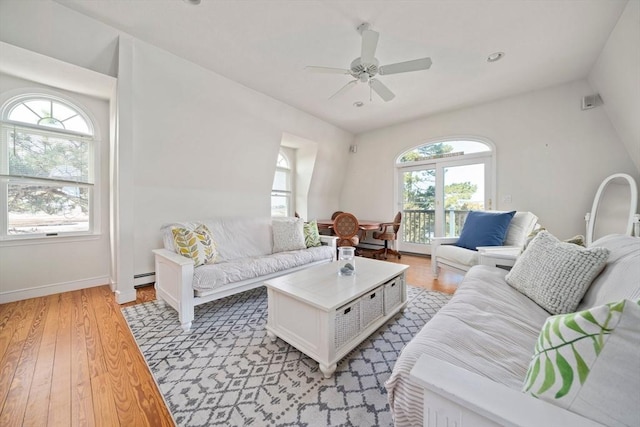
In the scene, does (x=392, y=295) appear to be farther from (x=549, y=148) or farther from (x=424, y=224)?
(x=549, y=148)

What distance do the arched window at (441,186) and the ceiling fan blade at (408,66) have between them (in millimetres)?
2438

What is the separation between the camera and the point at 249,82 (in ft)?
10.3

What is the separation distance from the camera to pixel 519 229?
2816mm

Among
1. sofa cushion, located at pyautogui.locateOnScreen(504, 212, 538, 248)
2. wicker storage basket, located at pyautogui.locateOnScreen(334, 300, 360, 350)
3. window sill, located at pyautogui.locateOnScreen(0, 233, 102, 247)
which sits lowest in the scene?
wicker storage basket, located at pyautogui.locateOnScreen(334, 300, 360, 350)

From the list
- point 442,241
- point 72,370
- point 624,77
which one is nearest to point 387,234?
point 442,241

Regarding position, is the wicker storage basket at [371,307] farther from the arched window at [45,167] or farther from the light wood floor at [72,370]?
the arched window at [45,167]

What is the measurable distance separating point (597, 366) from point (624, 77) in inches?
139

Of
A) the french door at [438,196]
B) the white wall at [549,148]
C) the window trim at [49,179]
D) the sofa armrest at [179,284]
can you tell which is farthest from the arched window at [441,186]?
the window trim at [49,179]

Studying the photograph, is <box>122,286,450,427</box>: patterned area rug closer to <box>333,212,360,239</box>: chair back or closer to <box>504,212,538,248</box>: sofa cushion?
<box>504,212,538,248</box>: sofa cushion

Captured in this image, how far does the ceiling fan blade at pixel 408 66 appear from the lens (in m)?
2.11

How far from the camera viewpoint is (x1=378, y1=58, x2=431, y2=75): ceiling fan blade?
2109mm

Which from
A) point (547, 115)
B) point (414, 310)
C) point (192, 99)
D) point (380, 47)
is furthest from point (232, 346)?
point (547, 115)

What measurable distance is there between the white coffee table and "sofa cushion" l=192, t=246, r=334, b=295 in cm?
60

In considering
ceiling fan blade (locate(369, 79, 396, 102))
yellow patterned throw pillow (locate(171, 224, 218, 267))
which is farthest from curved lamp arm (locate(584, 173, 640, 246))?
yellow patterned throw pillow (locate(171, 224, 218, 267))
